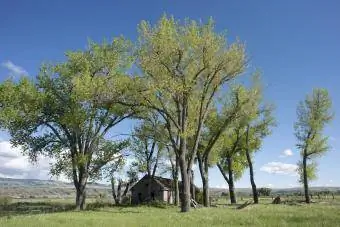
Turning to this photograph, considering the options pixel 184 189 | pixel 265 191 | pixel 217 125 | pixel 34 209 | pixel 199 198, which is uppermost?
pixel 217 125

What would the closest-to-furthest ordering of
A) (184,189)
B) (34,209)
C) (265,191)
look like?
(184,189), (34,209), (265,191)

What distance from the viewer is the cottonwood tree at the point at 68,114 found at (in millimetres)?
52906

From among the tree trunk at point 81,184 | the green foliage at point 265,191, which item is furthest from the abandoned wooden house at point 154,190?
the green foliage at point 265,191

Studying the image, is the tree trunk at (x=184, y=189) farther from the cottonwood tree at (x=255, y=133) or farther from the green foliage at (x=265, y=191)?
the green foliage at (x=265, y=191)

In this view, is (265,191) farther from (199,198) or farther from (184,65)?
(184,65)

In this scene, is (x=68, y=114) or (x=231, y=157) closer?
(x=68, y=114)

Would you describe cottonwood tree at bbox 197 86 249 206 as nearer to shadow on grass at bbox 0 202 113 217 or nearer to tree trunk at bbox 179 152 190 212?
tree trunk at bbox 179 152 190 212

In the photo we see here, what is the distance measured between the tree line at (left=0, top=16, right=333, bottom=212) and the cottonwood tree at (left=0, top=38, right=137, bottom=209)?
114 mm

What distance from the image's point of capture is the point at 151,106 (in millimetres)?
44688

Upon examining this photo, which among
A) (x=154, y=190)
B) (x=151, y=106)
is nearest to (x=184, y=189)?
(x=151, y=106)

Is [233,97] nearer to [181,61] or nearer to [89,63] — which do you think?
[181,61]

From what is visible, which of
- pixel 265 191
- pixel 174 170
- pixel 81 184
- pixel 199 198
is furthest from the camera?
pixel 265 191

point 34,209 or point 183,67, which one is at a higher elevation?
point 183,67

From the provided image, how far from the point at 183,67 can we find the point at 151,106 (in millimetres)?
4773
